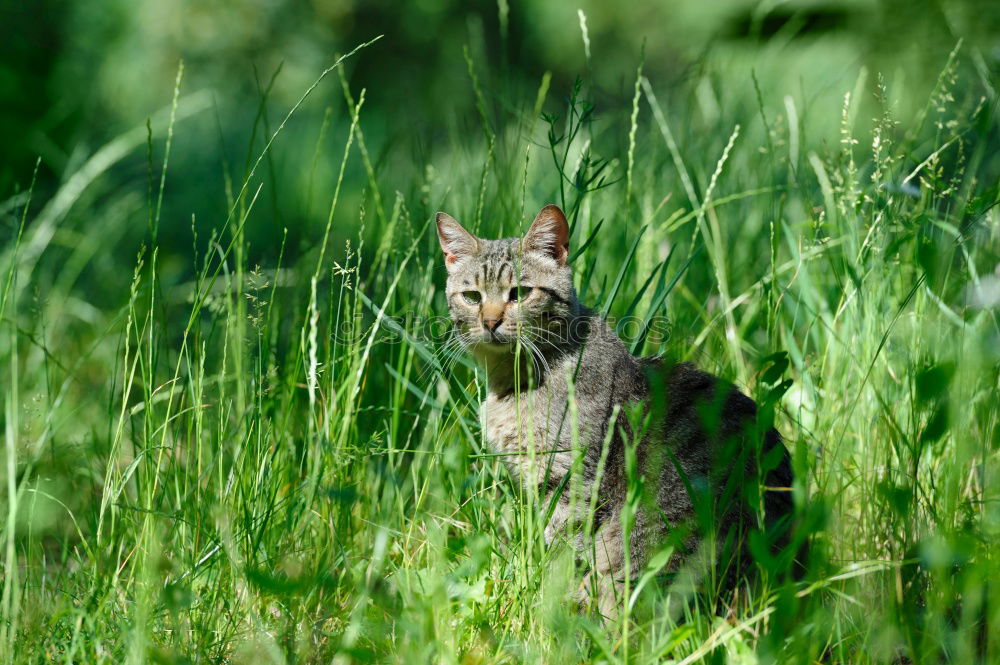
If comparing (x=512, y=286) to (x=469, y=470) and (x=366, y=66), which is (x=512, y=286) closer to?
(x=469, y=470)

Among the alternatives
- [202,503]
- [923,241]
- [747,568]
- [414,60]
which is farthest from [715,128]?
[414,60]

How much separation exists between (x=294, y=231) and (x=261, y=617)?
3.27 m

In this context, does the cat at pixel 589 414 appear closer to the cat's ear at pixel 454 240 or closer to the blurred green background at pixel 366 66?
the cat's ear at pixel 454 240

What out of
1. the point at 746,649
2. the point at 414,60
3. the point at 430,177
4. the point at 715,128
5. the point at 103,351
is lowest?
the point at 746,649

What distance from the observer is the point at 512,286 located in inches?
102

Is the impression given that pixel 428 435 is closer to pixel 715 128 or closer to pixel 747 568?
pixel 747 568

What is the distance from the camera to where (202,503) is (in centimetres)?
206

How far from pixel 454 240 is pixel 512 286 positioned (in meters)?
0.21

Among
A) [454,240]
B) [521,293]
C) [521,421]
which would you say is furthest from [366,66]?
[521,421]

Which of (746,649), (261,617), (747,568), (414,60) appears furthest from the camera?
(414,60)

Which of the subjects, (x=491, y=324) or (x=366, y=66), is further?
(x=366, y=66)

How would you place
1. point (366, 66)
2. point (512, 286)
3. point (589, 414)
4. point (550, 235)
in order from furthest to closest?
1. point (366, 66)
2. point (512, 286)
3. point (550, 235)
4. point (589, 414)

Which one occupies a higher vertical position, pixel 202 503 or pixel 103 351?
pixel 103 351

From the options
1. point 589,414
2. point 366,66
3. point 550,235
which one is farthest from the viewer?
point 366,66
